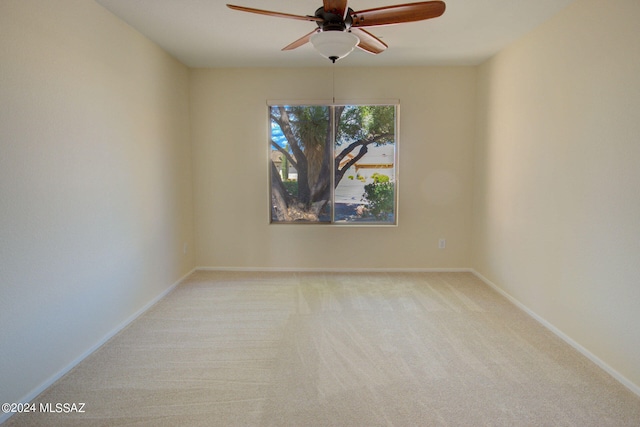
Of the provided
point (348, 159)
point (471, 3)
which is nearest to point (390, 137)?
point (348, 159)

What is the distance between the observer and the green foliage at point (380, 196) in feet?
14.0

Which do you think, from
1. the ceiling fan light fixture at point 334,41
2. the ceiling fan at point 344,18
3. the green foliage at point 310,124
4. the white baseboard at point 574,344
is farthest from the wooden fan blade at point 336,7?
the white baseboard at point 574,344

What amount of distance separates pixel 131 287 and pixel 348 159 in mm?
2611

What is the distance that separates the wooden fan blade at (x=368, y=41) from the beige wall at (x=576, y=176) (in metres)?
1.32

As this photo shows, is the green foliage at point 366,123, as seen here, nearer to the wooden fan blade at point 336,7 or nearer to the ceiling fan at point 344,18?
the ceiling fan at point 344,18

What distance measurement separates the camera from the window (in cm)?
420

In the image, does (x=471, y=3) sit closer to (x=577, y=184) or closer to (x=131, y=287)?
(x=577, y=184)

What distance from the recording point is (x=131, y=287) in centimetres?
294

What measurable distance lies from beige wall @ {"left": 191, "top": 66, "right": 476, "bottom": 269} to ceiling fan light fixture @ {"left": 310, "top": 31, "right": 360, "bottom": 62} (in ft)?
6.68

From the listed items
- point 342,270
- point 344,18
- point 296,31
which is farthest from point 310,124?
point 344,18

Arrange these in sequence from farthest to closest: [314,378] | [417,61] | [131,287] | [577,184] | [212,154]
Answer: [212,154] → [417,61] → [131,287] → [577,184] → [314,378]

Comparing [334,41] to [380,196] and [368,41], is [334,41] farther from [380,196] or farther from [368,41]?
[380,196]

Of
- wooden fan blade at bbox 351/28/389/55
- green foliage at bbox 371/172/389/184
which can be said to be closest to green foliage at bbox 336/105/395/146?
green foliage at bbox 371/172/389/184

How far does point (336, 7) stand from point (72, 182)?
6.26 ft
